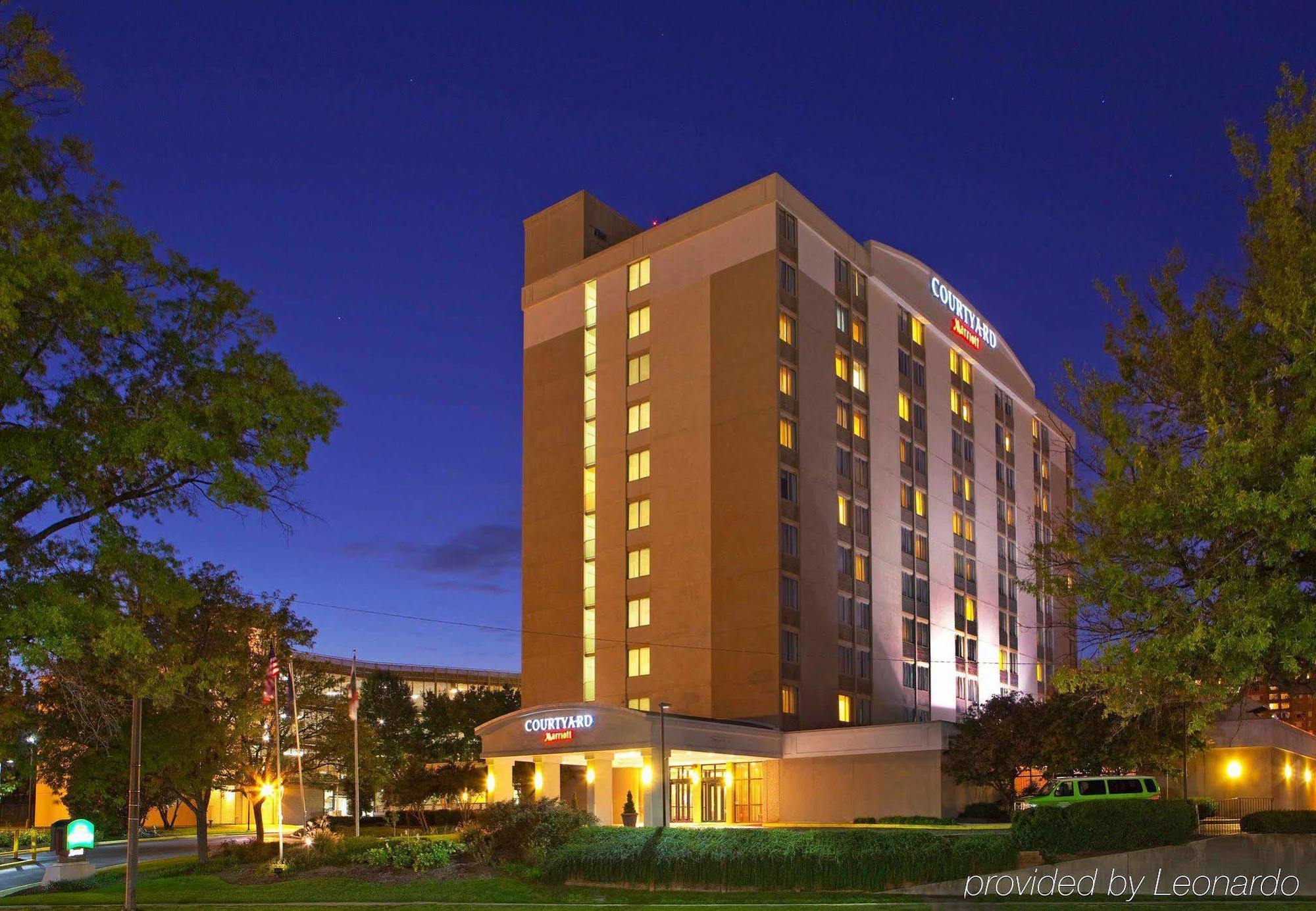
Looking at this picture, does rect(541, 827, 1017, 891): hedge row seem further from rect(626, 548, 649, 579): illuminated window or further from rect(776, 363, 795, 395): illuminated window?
rect(776, 363, 795, 395): illuminated window

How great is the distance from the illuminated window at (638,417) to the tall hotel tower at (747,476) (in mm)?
111

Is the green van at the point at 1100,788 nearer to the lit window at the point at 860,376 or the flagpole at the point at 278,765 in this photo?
the flagpole at the point at 278,765

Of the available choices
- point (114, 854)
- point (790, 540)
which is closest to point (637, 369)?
point (790, 540)

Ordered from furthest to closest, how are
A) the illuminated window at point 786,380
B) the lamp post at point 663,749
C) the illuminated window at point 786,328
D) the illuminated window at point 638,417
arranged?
the illuminated window at point 638,417 < the illuminated window at point 786,328 < the illuminated window at point 786,380 < the lamp post at point 663,749

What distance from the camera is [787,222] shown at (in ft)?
225

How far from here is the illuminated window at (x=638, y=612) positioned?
68.1 metres

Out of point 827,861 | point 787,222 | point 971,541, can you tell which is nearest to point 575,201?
point 787,222

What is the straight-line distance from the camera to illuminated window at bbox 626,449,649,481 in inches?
2763

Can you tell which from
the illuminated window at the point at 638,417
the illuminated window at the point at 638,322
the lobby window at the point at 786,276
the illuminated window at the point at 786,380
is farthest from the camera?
the illuminated window at the point at 638,322

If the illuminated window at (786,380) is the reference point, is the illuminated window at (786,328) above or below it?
above

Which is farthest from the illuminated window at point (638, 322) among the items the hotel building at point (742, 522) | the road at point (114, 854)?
the road at point (114, 854)

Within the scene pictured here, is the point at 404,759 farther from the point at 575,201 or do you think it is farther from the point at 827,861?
the point at 827,861

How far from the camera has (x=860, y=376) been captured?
241 feet

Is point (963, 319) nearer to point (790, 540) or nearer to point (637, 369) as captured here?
point (637, 369)
